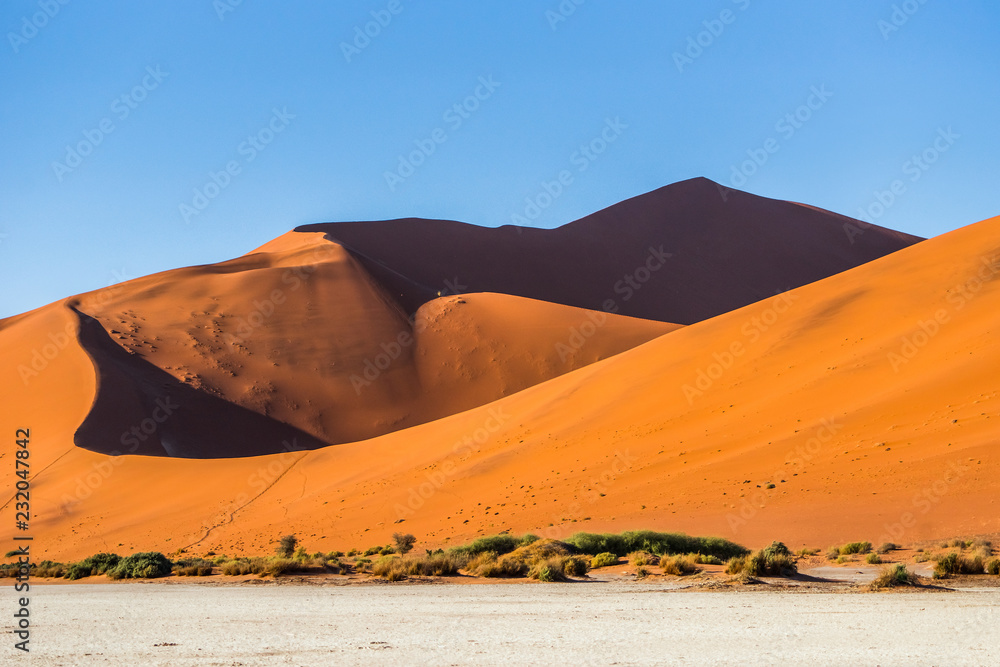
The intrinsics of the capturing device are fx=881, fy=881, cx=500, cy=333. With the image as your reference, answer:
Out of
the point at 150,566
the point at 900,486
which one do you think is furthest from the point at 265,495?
the point at 900,486

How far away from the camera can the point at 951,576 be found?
49.9 ft

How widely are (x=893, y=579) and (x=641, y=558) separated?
5.10 meters

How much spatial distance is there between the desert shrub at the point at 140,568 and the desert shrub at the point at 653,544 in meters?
9.27

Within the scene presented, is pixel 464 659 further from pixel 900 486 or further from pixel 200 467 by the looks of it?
pixel 200 467

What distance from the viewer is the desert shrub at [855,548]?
61.9 ft
